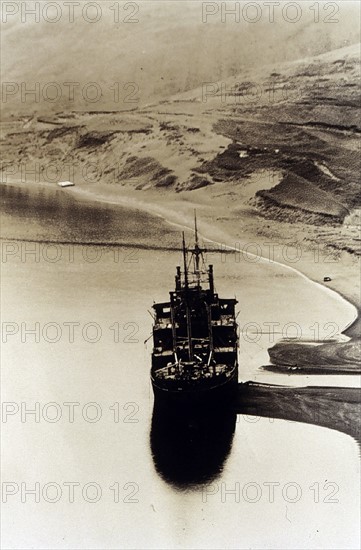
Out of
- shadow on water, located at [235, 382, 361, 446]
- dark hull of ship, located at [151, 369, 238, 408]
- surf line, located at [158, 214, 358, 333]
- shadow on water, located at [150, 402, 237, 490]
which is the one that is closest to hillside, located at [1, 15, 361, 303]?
surf line, located at [158, 214, 358, 333]

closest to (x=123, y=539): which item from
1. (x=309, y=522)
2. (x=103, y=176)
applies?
(x=309, y=522)

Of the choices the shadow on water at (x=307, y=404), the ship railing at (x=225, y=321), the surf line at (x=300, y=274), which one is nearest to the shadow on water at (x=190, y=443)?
the shadow on water at (x=307, y=404)

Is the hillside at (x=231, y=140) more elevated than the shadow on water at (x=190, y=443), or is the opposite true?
the hillside at (x=231, y=140)

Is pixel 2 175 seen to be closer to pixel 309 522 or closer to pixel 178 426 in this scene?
pixel 178 426

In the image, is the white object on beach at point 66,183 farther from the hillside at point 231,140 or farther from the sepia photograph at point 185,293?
the hillside at point 231,140

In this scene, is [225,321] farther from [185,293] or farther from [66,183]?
[66,183]

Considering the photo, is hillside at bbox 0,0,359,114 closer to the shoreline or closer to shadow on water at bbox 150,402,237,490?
the shoreline
